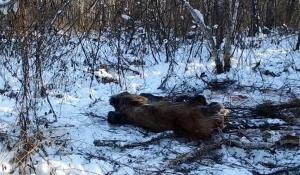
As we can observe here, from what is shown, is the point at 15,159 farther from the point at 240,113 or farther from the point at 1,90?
the point at 1,90

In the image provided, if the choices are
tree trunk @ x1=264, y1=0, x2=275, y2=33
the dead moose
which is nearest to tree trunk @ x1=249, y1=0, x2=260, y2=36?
tree trunk @ x1=264, y1=0, x2=275, y2=33

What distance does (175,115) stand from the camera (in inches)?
193

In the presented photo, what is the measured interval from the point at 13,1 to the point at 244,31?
8.13 metres

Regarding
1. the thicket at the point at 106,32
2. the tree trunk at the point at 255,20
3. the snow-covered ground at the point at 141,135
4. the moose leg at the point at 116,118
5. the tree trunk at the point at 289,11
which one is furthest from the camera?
the tree trunk at the point at 289,11

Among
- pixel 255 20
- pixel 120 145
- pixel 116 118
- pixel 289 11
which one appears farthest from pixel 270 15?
pixel 120 145

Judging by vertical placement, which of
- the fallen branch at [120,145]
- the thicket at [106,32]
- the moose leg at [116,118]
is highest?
the thicket at [106,32]

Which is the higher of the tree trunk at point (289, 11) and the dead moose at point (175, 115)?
the tree trunk at point (289, 11)

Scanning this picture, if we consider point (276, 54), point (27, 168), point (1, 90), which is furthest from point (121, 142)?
point (276, 54)

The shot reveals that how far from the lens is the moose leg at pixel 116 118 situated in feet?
17.5

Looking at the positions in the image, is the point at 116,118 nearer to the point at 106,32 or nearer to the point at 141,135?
the point at 141,135

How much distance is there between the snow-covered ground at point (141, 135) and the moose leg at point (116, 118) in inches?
3.1

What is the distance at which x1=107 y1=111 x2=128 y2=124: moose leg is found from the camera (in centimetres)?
533

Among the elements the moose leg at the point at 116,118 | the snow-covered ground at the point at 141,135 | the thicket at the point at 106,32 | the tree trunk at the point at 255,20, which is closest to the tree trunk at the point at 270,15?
the thicket at the point at 106,32

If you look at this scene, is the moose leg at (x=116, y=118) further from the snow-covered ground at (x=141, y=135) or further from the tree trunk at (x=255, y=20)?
the tree trunk at (x=255, y=20)
